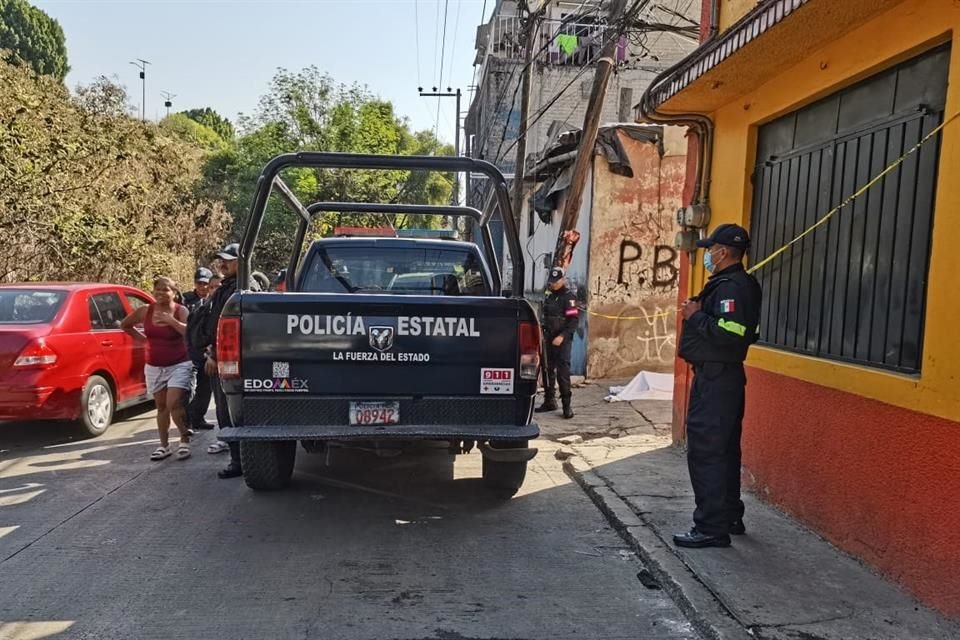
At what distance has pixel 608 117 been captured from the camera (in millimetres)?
25547

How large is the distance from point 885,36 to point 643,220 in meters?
6.57

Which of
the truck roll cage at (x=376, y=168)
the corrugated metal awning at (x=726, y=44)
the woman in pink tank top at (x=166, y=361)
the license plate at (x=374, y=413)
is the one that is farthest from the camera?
the woman in pink tank top at (x=166, y=361)

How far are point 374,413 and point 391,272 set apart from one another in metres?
1.72

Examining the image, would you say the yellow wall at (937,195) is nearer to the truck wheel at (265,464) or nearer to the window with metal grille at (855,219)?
the window with metal grille at (855,219)

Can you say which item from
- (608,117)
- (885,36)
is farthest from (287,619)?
(608,117)

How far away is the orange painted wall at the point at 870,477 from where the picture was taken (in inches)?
122

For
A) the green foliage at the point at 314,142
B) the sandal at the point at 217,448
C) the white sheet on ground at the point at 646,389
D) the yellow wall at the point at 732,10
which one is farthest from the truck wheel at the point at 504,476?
the green foliage at the point at 314,142

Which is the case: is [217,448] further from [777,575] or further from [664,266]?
[664,266]

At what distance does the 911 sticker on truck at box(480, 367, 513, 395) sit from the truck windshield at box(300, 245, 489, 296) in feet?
4.53

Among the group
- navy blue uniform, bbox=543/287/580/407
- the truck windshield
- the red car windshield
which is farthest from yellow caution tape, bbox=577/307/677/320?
the red car windshield

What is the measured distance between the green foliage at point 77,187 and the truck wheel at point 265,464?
7.66 metres

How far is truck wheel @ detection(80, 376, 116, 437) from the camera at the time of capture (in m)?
6.49

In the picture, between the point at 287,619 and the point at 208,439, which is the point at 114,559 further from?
the point at 208,439

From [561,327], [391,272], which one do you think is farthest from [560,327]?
[391,272]
